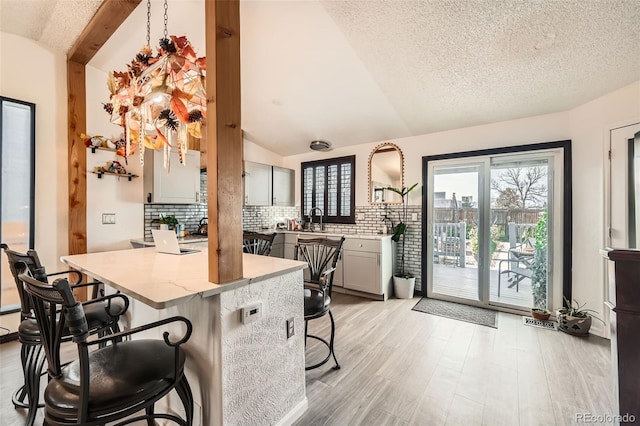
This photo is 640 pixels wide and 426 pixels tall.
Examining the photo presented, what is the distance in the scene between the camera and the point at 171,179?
3768 millimetres

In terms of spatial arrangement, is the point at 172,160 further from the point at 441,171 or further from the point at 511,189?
the point at 511,189

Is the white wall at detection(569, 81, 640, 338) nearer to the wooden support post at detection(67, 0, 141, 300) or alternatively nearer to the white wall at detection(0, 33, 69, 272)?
the wooden support post at detection(67, 0, 141, 300)

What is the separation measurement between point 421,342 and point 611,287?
197 cm

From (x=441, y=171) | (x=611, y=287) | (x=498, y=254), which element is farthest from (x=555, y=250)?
(x=611, y=287)

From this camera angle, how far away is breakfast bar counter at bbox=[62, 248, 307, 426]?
1339 mm

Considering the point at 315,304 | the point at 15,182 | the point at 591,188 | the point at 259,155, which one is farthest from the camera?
the point at 259,155

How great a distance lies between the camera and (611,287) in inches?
39.8

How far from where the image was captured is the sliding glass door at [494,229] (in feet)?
11.0

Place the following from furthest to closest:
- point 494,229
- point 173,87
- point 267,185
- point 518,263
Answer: point 267,185, point 494,229, point 518,263, point 173,87

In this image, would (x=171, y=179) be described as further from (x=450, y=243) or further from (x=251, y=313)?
(x=450, y=243)

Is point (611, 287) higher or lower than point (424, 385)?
higher

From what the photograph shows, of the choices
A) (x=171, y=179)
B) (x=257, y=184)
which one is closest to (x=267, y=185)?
(x=257, y=184)

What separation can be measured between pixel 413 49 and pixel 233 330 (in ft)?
8.78

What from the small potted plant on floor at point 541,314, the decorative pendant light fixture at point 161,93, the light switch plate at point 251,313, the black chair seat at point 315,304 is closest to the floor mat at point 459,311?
the small potted plant on floor at point 541,314
